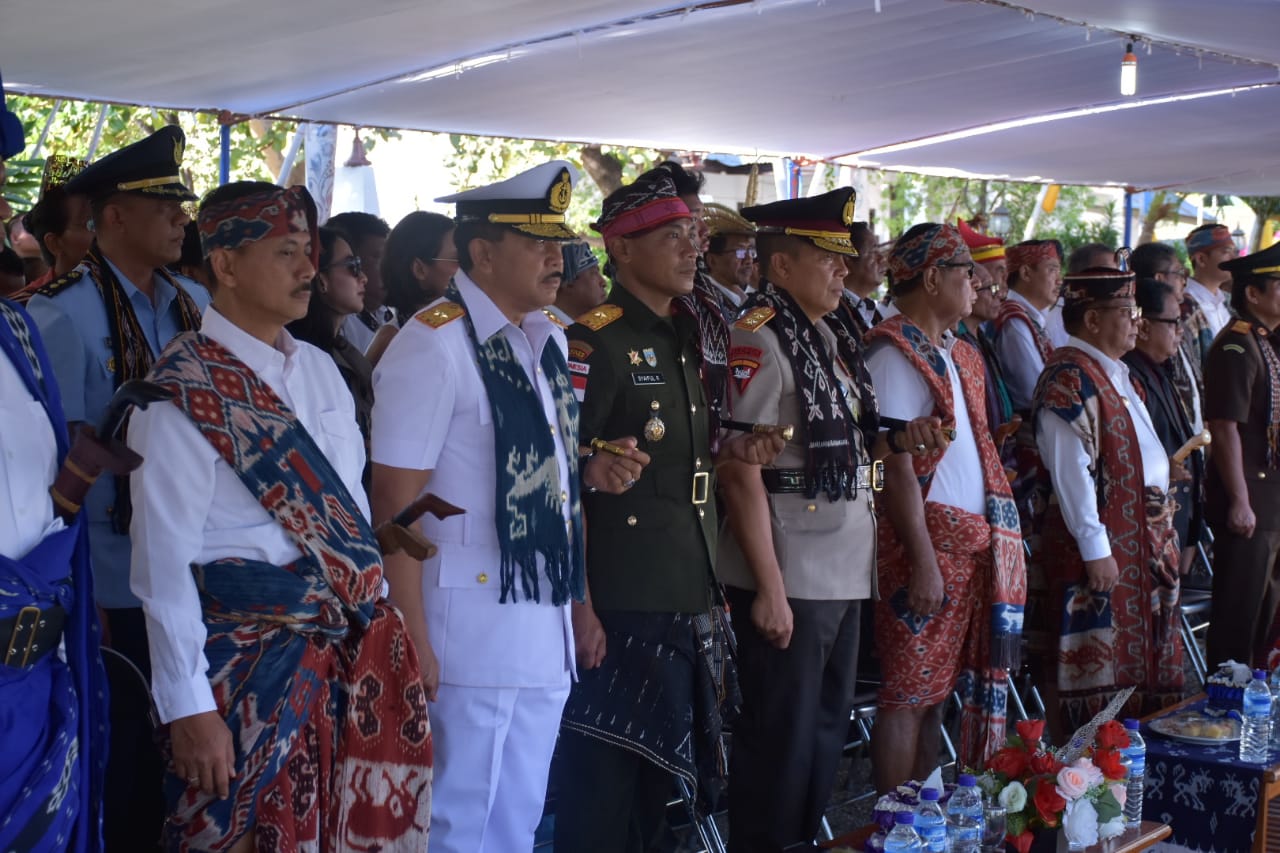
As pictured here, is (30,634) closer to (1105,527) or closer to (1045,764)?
(1045,764)

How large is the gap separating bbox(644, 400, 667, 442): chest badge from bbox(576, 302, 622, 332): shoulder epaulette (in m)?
0.25

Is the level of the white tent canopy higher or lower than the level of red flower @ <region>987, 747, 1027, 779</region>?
higher

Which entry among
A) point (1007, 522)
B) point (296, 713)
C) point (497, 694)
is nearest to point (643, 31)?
point (1007, 522)

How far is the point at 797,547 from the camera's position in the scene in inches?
156

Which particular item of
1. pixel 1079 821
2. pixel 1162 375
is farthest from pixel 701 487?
pixel 1162 375

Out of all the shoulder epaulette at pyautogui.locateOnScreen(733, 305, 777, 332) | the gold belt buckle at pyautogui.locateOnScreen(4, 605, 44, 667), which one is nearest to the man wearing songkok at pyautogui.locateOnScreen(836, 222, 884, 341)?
the shoulder epaulette at pyautogui.locateOnScreen(733, 305, 777, 332)

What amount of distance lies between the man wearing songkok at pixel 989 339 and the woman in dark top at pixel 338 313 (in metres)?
2.38

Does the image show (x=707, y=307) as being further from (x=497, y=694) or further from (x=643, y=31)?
(x=643, y=31)

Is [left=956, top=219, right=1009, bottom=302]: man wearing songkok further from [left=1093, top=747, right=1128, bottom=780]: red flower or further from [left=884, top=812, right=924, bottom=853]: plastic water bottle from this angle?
[left=884, top=812, right=924, bottom=853]: plastic water bottle

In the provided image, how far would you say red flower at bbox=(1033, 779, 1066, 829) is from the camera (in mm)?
3342

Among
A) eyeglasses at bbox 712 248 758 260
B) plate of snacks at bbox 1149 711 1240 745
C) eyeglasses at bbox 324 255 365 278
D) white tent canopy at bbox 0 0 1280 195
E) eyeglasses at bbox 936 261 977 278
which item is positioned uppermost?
white tent canopy at bbox 0 0 1280 195

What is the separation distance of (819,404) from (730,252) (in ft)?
6.88

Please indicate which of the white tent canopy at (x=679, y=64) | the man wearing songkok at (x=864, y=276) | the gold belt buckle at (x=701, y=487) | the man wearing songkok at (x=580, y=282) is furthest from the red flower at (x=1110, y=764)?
the white tent canopy at (x=679, y=64)

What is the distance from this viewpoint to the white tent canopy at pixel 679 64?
505 centimetres
